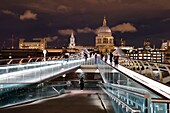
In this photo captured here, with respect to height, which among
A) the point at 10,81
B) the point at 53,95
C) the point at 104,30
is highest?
the point at 104,30

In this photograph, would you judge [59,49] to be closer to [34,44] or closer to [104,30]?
[34,44]

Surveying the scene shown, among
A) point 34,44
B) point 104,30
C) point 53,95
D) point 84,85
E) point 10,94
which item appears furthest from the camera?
→ point 34,44

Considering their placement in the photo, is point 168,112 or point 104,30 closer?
point 168,112

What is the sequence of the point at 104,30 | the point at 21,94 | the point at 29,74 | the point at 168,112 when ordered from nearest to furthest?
the point at 168,112, the point at 21,94, the point at 29,74, the point at 104,30

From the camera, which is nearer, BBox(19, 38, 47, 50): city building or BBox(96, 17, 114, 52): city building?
BBox(96, 17, 114, 52): city building

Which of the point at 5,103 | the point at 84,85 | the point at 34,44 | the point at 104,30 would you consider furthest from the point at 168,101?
the point at 34,44

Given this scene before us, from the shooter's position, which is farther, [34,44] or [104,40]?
[34,44]

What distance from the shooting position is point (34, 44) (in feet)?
628

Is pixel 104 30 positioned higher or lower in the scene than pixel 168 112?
higher

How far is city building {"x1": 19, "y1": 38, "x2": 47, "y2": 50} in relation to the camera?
188500 millimetres

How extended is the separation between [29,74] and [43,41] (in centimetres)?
18299

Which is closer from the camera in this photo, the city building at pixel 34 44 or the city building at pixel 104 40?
the city building at pixel 104 40

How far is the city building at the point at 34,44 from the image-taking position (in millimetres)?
188500

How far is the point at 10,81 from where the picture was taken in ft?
41.4
